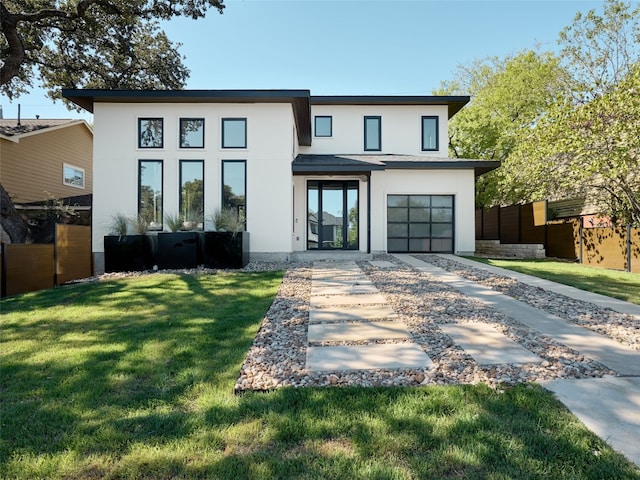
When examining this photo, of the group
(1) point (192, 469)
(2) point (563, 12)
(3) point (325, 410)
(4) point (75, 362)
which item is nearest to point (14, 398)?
(4) point (75, 362)

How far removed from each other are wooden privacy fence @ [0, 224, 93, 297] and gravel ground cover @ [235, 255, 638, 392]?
6066mm

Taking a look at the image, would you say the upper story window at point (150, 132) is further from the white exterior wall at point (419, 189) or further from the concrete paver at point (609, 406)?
the concrete paver at point (609, 406)

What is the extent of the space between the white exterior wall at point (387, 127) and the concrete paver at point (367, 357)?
487 inches

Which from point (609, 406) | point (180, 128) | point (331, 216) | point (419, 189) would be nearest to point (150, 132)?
point (180, 128)

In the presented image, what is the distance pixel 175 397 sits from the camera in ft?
8.17

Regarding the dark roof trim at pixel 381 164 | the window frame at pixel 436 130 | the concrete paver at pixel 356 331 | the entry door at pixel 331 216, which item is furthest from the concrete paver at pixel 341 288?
the window frame at pixel 436 130

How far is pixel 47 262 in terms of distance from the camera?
8445 mm

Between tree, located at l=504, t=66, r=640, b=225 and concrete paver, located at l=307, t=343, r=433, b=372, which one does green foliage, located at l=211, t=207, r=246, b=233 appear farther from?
tree, located at l=504, t=66, r=640, b=225

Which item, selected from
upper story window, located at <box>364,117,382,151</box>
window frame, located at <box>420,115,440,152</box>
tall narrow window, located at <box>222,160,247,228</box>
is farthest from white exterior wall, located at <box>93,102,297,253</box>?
window frame, located at <box>420,115,440,152</box>

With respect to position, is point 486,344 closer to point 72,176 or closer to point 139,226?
point 139,226

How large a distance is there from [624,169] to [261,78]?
12.8 meters

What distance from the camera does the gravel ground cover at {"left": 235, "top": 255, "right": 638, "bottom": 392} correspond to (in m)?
2.70

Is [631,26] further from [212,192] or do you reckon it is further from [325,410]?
[325,410]

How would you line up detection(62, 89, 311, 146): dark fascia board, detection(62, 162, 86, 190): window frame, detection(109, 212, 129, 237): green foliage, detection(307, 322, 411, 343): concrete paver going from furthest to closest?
detection(62, 162, 86, 190): window frame
detection(62, 89, 311, 146): dark fascia board
detection(109, 212, 129, 237): green foliage
detection(307, 322, 411, 343): concrete paver
